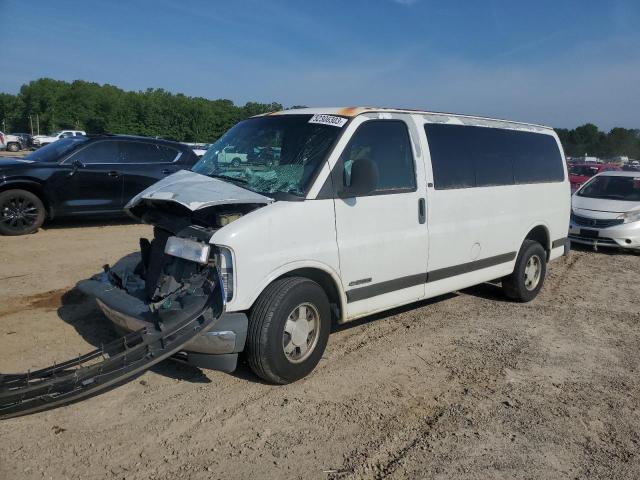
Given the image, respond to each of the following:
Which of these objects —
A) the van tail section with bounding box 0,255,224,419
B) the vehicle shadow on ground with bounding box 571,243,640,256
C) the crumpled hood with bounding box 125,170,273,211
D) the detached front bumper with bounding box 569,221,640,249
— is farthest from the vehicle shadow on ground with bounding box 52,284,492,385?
the vehicle shadow on ground with bounding box 571,243,640,256

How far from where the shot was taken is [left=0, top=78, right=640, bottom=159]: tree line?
6688 centimetres

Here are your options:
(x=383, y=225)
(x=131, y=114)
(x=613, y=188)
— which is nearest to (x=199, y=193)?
(x=383, y=225)

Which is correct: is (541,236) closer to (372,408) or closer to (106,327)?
(372,408)

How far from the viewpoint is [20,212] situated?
910cm

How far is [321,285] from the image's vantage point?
14.3 ft

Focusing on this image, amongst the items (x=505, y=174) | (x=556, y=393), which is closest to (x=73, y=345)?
(x=556, y=393)

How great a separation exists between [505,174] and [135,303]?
14.0 ft

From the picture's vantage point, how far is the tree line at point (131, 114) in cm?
6688

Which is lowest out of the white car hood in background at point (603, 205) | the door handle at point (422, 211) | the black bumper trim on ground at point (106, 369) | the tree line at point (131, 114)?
the black bumper trim on ground at point (106, 369)

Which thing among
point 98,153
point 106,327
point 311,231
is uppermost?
point 98,153

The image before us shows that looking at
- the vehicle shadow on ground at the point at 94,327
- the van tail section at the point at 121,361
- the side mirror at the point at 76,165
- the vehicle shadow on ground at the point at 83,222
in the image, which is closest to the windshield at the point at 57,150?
the side mirror at the point at 76,165

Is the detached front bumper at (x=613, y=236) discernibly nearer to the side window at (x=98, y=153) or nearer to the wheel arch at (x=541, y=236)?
the wheel arch at (x=541, y=236)

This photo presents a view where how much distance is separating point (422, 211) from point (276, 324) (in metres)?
1.91

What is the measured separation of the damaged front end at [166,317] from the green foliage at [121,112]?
58327 mm
